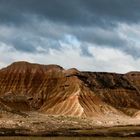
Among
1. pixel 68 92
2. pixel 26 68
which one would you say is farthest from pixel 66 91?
pixel 26 68

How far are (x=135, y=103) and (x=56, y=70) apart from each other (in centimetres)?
2793

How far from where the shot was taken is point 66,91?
474 feet

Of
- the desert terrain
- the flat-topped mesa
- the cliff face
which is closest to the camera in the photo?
the desert terrain

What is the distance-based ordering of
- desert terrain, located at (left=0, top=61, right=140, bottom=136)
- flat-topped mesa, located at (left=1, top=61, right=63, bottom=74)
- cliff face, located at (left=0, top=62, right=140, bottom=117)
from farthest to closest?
flat-topped mesa, located at (left=1, top=61, right=63, bottom=74) → cliff face, located at (left=0, top=62, right=140, bottom=117) → desert terrain, located at (left=0, top=61, right=140, bottom=136)

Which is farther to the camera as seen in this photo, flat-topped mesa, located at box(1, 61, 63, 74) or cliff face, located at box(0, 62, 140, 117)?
flat-topped mesa, located at box(1, 61, 63, 74)

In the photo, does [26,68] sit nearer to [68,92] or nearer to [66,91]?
[66,91]

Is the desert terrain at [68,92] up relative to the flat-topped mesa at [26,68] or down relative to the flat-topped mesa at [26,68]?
down

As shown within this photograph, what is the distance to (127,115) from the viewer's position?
14025cm

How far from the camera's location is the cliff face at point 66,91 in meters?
133

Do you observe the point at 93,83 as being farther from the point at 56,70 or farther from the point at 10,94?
the point at 10,94

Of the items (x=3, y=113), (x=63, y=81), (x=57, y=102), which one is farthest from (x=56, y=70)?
(x=3, y=113)

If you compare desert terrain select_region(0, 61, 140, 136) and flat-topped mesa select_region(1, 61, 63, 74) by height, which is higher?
flat-topped mesa select_region(1, 61, 63, 74)

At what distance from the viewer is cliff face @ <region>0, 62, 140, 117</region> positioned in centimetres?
13262

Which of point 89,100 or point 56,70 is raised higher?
point 56,70
